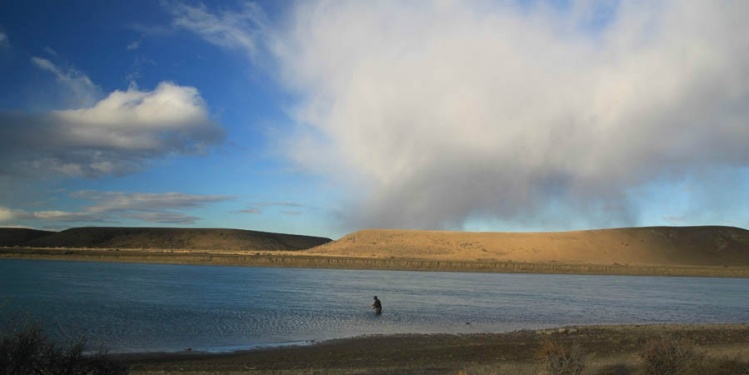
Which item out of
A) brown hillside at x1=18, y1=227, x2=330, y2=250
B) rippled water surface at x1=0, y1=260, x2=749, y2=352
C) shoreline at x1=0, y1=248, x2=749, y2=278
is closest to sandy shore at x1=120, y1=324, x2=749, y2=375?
rippled water surface at x1=0, y1=260, x2=749, y2=352

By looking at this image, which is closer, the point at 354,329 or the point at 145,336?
the point at 145,336

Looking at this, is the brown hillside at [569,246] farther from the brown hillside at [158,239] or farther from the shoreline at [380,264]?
the brown hillside at [158,239]

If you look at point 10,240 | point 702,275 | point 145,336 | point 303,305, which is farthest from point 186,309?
point 10,240

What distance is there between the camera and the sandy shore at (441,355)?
1452 centimetres

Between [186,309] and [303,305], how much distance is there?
6.34m

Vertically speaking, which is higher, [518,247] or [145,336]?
[518,247]

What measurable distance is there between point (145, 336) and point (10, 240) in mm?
179985

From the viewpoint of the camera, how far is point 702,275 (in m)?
95.5

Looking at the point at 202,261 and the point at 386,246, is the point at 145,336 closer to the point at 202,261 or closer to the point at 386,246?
the point at 202,261

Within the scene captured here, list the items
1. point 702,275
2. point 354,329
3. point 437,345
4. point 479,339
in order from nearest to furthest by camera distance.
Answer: point 437,345 < point 479,339 < point 354,329 < point 702,275

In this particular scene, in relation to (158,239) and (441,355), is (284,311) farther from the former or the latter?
(158,239)

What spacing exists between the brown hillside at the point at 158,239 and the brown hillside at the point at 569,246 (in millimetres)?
40355

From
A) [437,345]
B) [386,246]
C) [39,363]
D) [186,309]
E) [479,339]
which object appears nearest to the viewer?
[39,363]

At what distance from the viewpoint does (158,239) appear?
16400 centimetres
